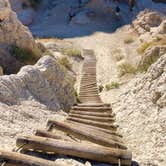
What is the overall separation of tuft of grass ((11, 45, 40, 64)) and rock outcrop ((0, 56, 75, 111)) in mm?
2970

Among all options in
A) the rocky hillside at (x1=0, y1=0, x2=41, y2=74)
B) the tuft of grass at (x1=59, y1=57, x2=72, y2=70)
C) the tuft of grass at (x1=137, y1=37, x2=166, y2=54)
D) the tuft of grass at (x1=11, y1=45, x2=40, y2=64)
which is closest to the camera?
the rocky hillside at (x1=0, y1=0, x2=41, y2=74)

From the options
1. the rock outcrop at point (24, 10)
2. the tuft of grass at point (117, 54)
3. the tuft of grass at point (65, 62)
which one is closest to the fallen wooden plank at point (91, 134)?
the tuft of grass at point (65, 62)

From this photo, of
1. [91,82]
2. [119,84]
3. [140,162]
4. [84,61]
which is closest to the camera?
[140,162]

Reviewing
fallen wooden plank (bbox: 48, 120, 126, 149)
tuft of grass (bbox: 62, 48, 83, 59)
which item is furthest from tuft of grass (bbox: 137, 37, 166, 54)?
fallen wooden plank (bbox: 48, 120, 126, 149)

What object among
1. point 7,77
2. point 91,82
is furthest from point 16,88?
point 91,82

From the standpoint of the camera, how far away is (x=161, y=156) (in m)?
8.99

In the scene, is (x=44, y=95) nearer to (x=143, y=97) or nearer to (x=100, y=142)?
(x=143, y=97)

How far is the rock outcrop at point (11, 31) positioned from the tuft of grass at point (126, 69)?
14.6 feet

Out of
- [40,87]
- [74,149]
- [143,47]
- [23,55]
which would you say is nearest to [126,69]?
[143,47]

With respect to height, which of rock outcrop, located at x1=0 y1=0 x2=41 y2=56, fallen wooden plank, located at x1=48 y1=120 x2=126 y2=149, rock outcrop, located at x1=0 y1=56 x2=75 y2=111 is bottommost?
fallen wooden plank, located at x1=48 y1=120 x2=126 y2=149

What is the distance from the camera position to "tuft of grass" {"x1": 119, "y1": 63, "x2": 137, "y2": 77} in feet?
72.8

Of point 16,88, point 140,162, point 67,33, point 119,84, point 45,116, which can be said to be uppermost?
point 67,33

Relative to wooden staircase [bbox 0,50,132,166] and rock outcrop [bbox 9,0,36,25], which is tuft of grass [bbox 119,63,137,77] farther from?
rock outcrop [bbox 9,0,36,25]

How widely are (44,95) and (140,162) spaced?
5.63 m
